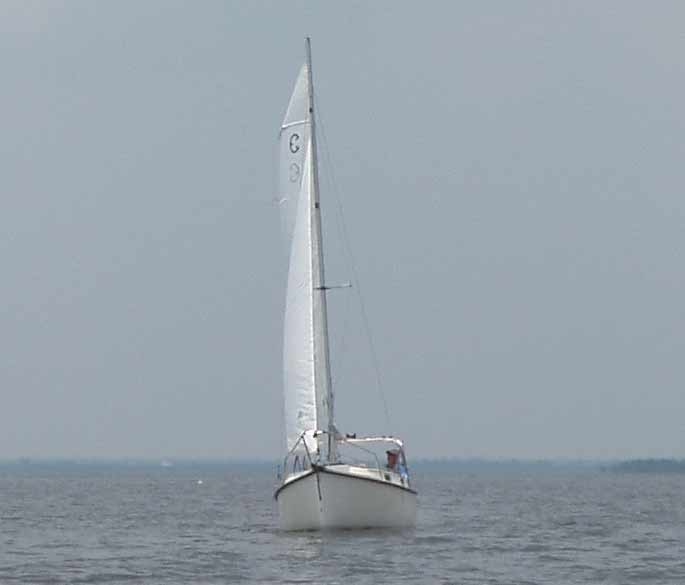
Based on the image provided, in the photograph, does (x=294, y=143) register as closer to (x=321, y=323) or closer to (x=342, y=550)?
(x=321, y=323)

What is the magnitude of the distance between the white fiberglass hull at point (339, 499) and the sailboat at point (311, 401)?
0.03m

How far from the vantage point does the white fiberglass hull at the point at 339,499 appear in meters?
51.6

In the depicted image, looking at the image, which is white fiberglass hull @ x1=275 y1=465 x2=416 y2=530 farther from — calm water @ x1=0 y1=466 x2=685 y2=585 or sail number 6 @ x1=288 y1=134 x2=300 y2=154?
sail number 6 @ x1=288 y1=134 x2=300 y2=154

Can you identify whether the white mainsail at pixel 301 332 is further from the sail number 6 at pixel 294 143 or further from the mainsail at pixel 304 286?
the sail number 6 at pixel 294 143

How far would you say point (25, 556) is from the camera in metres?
52.2

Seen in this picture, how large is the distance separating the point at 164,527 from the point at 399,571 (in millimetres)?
24572

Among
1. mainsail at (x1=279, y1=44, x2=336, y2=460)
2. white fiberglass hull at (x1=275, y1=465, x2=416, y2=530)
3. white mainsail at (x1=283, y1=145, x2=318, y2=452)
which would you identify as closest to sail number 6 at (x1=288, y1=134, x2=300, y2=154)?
mainsail at (x1=279, y1=44, x2=336, y2=460)

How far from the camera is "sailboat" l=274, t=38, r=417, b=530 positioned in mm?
52000

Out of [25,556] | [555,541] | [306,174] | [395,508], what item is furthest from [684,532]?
[25,556]

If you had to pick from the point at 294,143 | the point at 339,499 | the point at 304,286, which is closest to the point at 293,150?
the point at 294,143

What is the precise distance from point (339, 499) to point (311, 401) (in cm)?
535

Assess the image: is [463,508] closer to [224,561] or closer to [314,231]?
[314,231]

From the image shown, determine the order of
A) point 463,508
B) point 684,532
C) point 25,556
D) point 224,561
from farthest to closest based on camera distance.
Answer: point 463,508
point 684,532
point 25,556
point 224,561

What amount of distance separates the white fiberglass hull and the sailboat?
3cm
